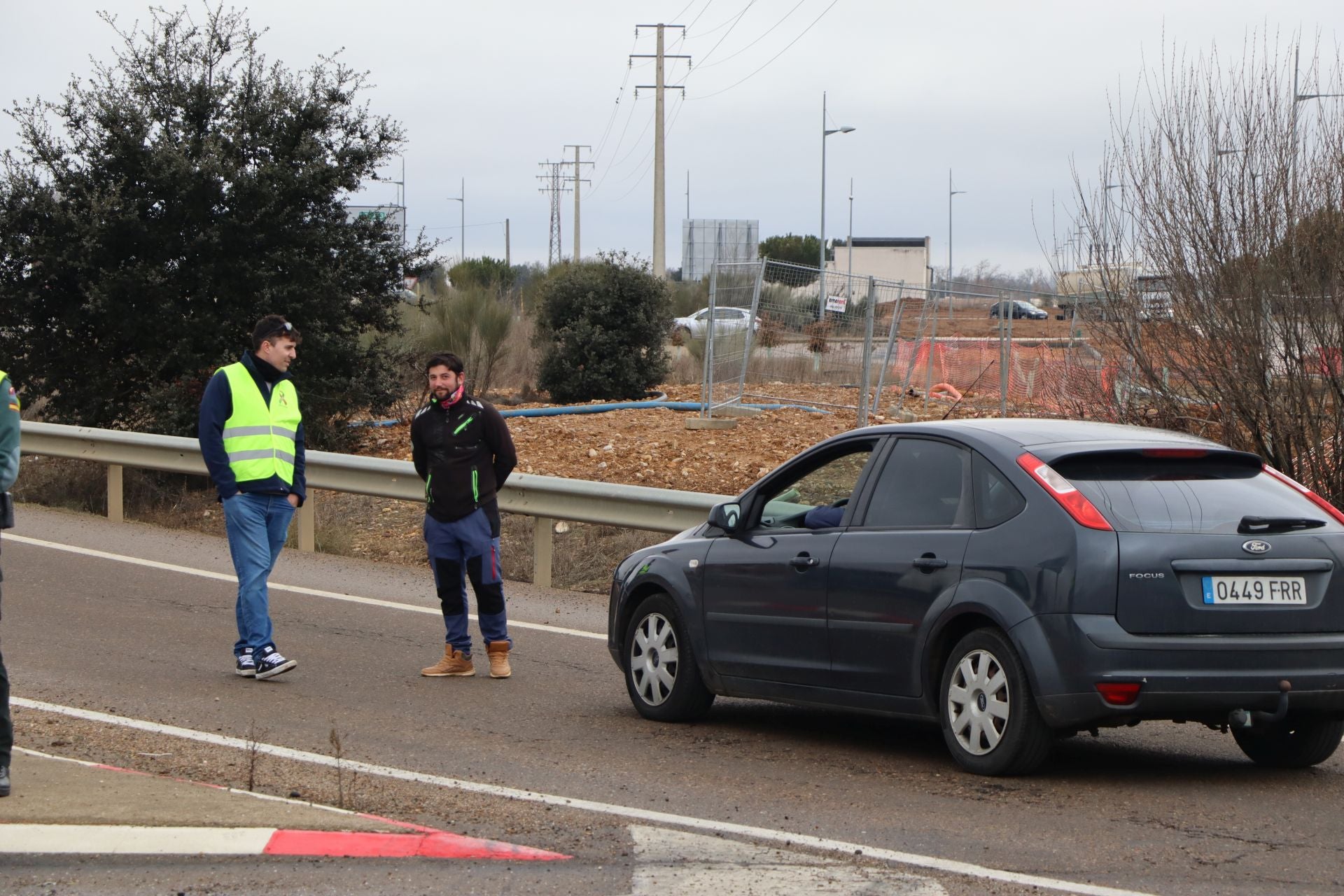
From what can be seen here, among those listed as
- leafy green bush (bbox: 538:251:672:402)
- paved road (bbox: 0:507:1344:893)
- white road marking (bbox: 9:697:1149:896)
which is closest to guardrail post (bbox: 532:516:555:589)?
paved road (bbox: 0:507:1344:893)

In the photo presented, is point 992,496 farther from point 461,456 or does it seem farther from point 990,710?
point 461,456

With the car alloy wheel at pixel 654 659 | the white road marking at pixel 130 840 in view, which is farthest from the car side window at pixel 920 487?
the white road marking at pixel 130 840

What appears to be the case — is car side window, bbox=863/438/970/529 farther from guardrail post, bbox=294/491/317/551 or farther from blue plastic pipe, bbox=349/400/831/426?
blue plastic pipe, bbox=349/400/831/426

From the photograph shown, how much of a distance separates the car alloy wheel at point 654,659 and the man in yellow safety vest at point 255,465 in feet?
6.22

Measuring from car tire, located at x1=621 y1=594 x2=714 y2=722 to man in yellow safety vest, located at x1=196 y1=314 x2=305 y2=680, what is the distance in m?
1.90

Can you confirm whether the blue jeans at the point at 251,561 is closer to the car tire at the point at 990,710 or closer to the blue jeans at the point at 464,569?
the blue jeans at the point at 464,569

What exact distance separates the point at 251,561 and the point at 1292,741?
17.5 feet

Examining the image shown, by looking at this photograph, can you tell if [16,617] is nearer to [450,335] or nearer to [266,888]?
[266,888]

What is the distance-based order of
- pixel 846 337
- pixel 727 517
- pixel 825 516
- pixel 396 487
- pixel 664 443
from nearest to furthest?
1. pixel 825 516
2. pixel 727 517
3. pixel 396 487
4. pixel 664 443
5. pixel 846 337

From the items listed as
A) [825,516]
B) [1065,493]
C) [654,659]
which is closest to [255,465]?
[654,659]

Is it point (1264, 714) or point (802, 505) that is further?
point (802, 505)

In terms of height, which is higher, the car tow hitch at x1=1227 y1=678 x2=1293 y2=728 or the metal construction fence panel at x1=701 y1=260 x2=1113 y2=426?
the metal construction fence panel at x1=701 y1=260 x2=1113 y2=426

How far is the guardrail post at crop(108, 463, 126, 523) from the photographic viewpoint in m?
16.0

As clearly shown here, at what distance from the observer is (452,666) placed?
9.12 meters
